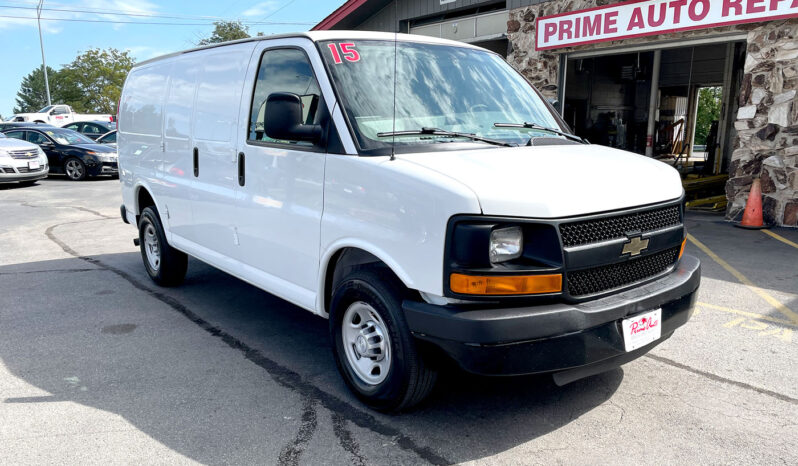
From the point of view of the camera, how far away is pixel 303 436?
3.16 metres

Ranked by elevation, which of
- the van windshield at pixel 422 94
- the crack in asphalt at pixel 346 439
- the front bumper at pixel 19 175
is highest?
the van windshield at pixel 422 94

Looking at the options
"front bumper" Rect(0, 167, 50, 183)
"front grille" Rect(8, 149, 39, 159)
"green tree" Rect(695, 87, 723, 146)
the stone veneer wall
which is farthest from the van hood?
"green tree" Rect(695, 87, 723, 146)

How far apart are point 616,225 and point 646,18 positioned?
8.41 metres

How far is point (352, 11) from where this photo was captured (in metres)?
15.9

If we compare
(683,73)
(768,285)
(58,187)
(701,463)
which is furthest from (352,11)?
(701,463)

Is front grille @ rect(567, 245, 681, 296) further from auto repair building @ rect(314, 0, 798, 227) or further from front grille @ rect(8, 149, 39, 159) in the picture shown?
front grille @ rect(8, 149, 39, 159)

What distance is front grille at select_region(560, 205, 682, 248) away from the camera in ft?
9.52

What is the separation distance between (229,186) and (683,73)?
18751 millimetres

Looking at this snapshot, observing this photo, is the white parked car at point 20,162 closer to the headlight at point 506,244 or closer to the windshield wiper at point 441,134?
the windshield wiper at point 441,134

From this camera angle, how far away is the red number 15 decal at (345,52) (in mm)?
3653

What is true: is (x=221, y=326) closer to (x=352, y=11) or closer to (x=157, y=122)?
(x=157, y=122)

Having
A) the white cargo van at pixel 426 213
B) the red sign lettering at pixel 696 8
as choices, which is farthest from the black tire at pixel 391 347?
the red sign lettering at pixel 696 8

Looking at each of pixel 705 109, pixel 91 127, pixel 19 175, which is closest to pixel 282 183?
pixel 19 175

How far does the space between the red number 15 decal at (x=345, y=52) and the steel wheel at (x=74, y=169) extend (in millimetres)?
15921
